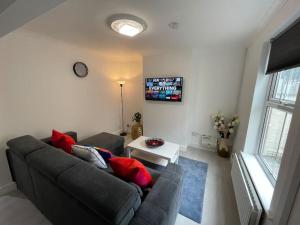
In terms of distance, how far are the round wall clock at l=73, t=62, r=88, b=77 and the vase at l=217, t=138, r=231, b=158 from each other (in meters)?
3.36

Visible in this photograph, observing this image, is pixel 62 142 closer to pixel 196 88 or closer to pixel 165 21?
pixel 165 21

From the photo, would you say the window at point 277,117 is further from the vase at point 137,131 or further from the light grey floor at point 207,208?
the vase at point 137,131

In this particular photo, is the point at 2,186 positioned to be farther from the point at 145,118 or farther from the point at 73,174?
the point at 145,118

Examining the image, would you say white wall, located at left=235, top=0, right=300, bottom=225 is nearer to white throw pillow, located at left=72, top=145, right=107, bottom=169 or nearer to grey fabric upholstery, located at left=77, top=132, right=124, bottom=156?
white throw pillow, located at left=72, top=145, right=107, bottom=169

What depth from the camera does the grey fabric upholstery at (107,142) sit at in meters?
2.36

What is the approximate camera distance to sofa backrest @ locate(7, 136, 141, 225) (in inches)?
32.7

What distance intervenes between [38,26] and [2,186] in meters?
2.26

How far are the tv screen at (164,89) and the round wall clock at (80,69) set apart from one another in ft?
4.57

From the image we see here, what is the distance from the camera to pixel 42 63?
2.14 metres

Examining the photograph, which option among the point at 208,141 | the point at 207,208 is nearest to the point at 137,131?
the point at 208,141

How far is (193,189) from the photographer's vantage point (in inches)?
76.9

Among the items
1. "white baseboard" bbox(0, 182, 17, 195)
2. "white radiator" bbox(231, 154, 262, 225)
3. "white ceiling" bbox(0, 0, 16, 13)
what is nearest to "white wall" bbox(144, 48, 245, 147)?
"white radiator" bbox(231, 154, 262, 225)

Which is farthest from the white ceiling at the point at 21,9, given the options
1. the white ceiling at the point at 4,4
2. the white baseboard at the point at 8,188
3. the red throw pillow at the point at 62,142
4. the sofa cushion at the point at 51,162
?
the white baseboard at the point at 8,188

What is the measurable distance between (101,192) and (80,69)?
8.65 ft
